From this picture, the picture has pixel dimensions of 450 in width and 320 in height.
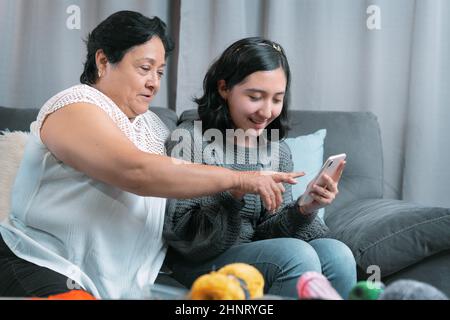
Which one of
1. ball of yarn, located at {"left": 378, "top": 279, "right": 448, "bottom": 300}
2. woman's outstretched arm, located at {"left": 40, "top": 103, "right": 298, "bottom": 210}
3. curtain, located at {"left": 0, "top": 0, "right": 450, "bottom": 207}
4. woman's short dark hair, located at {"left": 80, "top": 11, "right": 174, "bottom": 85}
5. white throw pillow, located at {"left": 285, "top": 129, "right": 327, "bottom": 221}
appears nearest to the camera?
ball of yarn, located at {"left": 378, "top": 279, "right": 448, "bottom": 300}

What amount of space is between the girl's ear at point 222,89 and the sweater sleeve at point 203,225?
29 cm

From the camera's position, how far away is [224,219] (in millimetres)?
1422

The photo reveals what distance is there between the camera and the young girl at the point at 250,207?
142 cm

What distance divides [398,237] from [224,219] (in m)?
0.48

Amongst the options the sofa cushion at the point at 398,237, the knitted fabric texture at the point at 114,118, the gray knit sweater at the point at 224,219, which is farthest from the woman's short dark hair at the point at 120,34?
the sofa cushion at the point at 398,237

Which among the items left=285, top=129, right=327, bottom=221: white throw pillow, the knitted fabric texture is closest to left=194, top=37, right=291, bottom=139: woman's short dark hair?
the knitted fabric texture

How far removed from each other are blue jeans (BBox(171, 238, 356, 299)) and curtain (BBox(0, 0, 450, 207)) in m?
0.96

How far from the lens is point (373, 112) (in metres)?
2.39

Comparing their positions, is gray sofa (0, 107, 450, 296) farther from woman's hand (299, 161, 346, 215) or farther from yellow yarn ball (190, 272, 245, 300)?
yellow yarn ball (190, 272, 245, 300)

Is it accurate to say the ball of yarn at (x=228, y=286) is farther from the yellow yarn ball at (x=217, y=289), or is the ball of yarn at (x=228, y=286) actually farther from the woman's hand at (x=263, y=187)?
the woman's hand at (x=263, y=187)

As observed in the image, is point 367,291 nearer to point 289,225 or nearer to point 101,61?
point 289,225

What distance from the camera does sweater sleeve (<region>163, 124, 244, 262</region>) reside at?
1425 millimetres

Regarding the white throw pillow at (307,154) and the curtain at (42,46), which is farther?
the curtain at (42,46)
